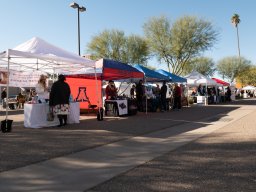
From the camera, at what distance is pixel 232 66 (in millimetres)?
85250

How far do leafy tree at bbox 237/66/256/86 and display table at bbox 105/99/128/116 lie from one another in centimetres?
7324

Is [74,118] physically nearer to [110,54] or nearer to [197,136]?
[197,136]

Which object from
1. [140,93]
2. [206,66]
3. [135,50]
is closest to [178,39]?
[135,50]

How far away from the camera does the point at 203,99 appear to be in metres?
33.1

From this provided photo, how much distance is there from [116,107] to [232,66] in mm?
73402

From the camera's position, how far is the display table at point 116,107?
17.2 m

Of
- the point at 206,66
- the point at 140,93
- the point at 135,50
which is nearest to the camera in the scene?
the point at 140,93

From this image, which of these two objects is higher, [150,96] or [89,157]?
[150,96]

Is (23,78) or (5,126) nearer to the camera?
(5,126)

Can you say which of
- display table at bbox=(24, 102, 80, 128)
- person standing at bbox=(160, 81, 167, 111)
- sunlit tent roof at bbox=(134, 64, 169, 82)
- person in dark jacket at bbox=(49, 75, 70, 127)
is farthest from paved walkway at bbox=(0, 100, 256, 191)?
person standing at bbox=(160, 81, 167, 111)

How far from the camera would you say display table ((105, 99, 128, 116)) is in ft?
56.5

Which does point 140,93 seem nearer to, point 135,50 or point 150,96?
point 150,96

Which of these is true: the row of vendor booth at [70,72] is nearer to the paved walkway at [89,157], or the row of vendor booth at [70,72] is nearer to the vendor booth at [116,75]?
the vendor booth at [116,75]

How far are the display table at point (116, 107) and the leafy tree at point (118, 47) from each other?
33447 millimetres
